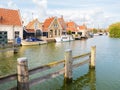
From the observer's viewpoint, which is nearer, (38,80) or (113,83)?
(38,80)

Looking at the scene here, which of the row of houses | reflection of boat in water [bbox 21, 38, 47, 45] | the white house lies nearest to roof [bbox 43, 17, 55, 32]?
the row of houses

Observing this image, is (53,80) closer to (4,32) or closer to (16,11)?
(4,32)

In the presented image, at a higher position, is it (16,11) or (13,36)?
(16,11)

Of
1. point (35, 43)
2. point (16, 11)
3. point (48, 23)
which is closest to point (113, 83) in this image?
point (35, 43)

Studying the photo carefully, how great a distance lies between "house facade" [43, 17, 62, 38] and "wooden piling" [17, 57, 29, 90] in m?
52.9

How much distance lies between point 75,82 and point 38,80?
150 inches

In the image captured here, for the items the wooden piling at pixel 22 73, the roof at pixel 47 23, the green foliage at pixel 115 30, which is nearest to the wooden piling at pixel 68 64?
the wooden piling at pixel 22 73

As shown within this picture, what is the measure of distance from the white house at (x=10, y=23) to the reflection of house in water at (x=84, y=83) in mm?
31446

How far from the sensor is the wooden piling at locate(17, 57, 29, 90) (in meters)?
7.80

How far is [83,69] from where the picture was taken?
1579 cm

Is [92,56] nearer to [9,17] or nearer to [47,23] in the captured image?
[9,17]

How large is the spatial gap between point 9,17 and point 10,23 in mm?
2050

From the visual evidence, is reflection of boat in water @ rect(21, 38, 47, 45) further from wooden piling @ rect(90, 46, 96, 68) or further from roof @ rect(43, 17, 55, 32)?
wooden piling @ rect(90, 46, 96, 68)

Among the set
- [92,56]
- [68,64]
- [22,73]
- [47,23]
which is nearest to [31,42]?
[47,23]
